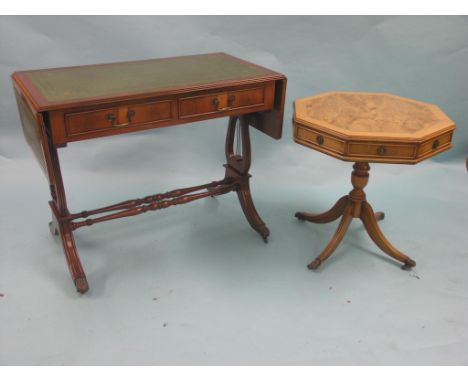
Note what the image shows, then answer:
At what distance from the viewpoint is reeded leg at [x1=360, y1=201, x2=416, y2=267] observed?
286 cm

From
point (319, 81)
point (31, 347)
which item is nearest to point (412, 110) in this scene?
point (319, 81)

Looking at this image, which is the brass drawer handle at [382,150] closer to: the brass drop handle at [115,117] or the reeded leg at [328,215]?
the reeded leg at [328,215]

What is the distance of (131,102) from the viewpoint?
2.36m

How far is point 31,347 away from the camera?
7.49 ft

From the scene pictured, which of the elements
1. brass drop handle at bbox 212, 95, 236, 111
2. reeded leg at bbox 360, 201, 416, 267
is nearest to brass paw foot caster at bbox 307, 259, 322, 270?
reeded leg at bbox 360, 201, 416, 267

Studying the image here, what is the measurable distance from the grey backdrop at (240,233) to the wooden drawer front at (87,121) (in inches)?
34.2

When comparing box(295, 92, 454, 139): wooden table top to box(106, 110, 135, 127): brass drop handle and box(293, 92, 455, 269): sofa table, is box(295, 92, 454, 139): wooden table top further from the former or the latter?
box(106, 110, 135, 127): brass drop handle

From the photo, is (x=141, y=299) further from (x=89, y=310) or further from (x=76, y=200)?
(x=76, y=200)

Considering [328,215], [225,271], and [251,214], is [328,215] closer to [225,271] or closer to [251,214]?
[251,214]

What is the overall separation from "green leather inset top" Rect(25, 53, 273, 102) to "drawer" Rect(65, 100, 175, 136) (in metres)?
0.07

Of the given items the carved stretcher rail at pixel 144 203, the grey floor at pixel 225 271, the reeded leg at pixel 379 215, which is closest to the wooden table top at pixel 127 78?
the carved stretcher rail at pixel 144 203

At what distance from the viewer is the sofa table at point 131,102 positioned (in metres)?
2.28

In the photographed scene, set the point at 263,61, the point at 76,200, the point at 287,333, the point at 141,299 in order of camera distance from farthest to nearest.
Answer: the point at 263,61 → the point at 76,200 → the point at 141,299 → the point at 287,333

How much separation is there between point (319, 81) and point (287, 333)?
2155 millimetres
